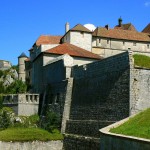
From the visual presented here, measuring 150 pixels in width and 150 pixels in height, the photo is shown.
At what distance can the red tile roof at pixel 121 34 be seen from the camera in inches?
2586

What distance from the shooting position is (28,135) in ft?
109

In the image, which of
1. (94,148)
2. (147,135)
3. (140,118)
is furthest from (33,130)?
(147,135)

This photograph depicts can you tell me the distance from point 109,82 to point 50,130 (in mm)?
8571

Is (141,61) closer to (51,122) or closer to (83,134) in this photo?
(83,134)

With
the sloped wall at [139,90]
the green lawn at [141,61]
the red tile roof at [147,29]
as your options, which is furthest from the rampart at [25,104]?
the red tile roof at [147,29]

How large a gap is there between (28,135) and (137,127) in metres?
14.7

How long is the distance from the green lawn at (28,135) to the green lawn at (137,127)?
12093mm

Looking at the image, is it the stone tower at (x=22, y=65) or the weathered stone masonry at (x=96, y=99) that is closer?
the weathered stone masonry at (x=96, y=99)

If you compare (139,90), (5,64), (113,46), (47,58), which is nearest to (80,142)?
(139,90)

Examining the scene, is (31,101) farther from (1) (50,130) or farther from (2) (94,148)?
(2) (94,148)

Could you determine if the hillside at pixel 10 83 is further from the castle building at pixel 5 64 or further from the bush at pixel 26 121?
the bush at pixel 26 121

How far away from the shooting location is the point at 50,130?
35625 millimetres

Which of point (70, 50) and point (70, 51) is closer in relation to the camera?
point (70, 51)

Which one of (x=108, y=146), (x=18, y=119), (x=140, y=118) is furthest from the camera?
(x=18, y=119)
